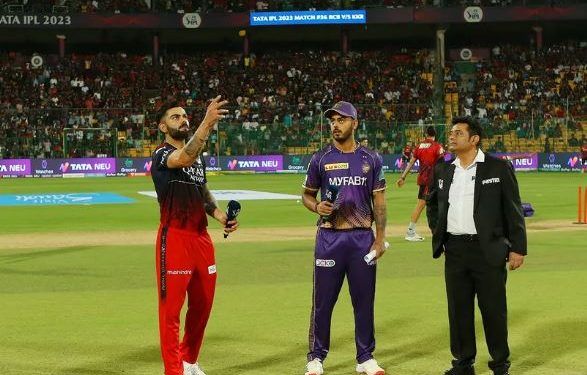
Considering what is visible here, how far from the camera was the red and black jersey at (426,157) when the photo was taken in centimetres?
1967

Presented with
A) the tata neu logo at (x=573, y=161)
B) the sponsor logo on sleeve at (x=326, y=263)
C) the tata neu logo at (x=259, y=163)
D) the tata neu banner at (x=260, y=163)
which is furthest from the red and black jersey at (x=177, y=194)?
the tata neu logo at (x=573, y=161)

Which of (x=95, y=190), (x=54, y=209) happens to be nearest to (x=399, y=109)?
(x=95, y=190)

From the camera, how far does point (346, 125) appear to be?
852cm

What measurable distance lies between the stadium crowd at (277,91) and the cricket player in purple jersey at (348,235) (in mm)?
41916

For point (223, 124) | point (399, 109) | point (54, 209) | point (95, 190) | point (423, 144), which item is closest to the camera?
point (423, 144)

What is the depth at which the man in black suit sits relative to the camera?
26.3 ft

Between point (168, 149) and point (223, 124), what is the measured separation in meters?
43.0

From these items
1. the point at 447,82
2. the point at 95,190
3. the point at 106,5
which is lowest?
the point at 95,190

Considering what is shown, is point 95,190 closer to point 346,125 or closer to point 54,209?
point 54,209

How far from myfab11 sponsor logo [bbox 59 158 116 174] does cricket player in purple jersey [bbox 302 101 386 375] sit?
43071 millimetres

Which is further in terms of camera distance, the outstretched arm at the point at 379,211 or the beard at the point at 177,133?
the outstretched arm at the point at 379,211

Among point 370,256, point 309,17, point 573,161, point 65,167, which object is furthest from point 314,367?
point 309,17

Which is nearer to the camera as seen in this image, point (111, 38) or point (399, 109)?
point (399, 109)

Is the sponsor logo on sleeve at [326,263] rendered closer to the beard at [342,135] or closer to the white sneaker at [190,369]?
the beard at [342,135]
